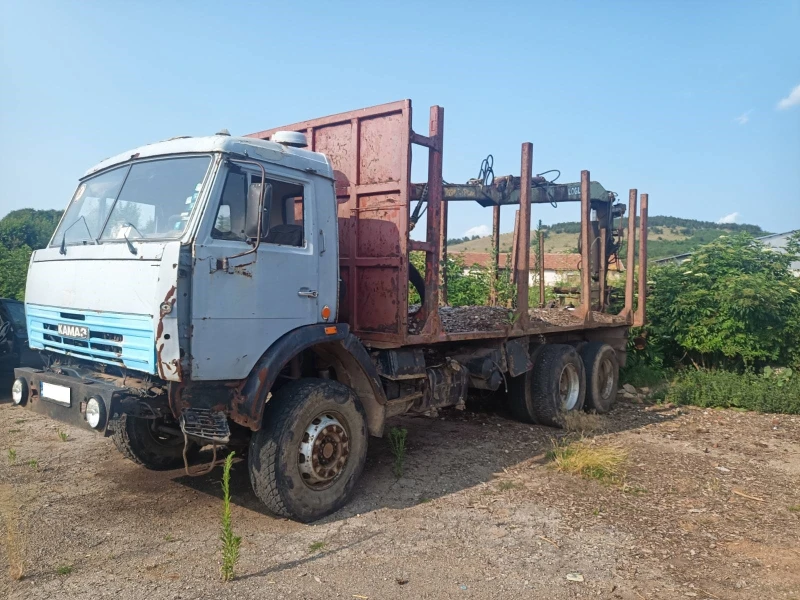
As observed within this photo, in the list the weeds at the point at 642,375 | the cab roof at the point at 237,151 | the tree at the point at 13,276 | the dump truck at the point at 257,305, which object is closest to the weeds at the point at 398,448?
the dump truck at the point at 257,305

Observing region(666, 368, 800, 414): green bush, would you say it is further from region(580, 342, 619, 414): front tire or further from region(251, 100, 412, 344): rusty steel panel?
region(251, 100, 412, 344): rusty steel panel

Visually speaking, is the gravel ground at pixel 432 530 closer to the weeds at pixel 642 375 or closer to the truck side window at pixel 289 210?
the truck side window at pixel 289 210

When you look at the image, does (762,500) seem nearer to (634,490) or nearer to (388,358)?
(634,490)

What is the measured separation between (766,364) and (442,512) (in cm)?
790

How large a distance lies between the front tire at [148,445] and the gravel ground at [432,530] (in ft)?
0.47

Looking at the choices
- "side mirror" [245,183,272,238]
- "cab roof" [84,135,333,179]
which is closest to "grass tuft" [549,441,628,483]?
"cab roof" [84,135,333,179]

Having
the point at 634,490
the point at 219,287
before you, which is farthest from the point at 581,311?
the point at 219,287

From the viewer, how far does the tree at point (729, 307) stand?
1012 centimetres

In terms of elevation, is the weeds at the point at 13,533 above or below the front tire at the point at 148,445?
below

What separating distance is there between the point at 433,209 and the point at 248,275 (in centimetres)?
199

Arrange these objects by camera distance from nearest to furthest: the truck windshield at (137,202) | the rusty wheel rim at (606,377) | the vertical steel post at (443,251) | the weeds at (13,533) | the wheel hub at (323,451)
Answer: the weeds at (13,533) < the truck windshield at (137,202) < the wheel hub at (323,451) < the vertical steel post at (443,251) < the rusty wheel rim at (606,377)

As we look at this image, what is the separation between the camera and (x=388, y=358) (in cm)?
557

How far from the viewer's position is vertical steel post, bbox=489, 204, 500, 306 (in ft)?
30.8

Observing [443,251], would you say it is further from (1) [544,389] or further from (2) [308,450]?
(2) [308,450]
